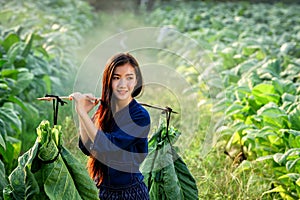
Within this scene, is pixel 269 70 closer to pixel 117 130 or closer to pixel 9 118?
pixel 9 118

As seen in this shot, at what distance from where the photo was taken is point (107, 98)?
93.4 inches

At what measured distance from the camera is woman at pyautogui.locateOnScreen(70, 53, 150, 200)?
2.32 metres

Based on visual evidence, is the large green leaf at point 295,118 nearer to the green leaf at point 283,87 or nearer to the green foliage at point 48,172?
the green leaf at point 283,87

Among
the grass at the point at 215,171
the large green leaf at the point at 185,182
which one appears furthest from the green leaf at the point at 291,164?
the large green leaf at the point at 185,182

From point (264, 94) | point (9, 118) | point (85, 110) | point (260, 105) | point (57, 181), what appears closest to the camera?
point (57, 181)

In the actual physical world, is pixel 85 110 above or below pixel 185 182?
above

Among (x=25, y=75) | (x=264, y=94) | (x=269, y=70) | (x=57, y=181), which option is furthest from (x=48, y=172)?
(x=269, y=70)

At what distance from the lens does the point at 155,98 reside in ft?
21.4

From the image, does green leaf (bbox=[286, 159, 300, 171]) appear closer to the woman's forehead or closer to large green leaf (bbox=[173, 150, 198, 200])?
large green leaf (bbox=[173, 150, 198, 200])

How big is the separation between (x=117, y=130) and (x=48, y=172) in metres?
0.36

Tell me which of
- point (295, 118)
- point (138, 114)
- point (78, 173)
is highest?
point (138, 114)

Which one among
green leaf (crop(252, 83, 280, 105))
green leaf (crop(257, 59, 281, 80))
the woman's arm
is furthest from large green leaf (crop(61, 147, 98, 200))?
green leaf (crop(257, 59, 281, 80))

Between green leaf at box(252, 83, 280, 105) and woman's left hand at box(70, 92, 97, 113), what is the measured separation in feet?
8.13

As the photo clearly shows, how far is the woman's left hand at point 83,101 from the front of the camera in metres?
2.24
